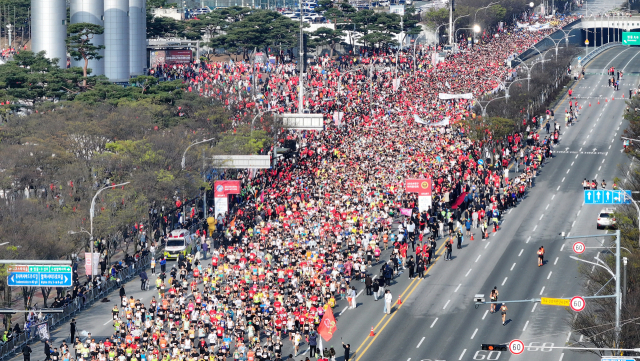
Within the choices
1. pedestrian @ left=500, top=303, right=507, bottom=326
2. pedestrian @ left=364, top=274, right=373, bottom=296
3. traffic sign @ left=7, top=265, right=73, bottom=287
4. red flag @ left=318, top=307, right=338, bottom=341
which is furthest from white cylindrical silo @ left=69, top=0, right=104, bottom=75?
traffic sign @ left=7, top=265, right=73, bottom=287

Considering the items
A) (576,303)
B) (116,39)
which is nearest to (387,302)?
(576,303)

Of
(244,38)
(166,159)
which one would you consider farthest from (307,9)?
(166,159)

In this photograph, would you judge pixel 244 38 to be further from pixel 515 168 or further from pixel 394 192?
pixel 394 192

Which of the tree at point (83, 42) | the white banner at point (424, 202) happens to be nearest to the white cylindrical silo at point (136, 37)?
the tree at point (83, 42)

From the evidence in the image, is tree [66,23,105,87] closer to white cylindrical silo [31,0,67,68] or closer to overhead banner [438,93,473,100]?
white cylindrical silo [31,0,67,68]

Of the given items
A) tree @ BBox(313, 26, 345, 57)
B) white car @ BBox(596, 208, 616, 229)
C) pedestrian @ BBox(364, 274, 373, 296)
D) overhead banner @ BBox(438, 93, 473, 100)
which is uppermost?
tree @ BBox(313, 26, 345, 57)

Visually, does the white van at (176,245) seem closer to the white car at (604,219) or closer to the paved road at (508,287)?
the paved road at (508,287)
